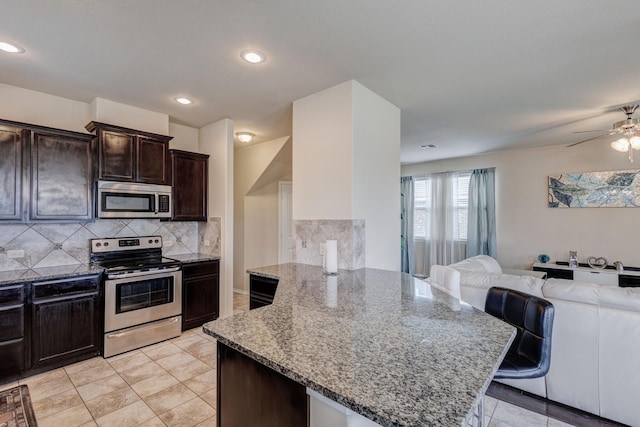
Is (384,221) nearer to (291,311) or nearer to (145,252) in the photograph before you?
(291,311)

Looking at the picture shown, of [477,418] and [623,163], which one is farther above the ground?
[623,163]

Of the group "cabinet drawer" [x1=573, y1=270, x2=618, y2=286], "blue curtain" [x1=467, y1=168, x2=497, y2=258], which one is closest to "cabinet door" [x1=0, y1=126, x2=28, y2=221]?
"blue curtain" [x1=467, y1=168, x2=497, y2=258]

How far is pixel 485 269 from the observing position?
3.67 meters

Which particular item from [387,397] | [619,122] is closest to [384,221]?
[387,397]

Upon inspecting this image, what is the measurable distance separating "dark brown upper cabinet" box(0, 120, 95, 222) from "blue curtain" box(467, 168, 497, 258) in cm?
626

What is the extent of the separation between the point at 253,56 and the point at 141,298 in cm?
279

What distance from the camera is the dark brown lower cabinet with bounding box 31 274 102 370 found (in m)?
2.68

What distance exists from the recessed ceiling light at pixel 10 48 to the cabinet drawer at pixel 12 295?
75.9 inches

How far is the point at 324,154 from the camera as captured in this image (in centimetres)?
291

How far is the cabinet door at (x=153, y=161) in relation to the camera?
136 inches

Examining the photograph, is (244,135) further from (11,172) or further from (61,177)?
(11,172)

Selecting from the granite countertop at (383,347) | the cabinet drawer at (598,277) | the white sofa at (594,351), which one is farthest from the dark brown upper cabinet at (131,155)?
the cabinet drawer at (598,277)

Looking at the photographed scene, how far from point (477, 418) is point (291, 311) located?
1.05 metres

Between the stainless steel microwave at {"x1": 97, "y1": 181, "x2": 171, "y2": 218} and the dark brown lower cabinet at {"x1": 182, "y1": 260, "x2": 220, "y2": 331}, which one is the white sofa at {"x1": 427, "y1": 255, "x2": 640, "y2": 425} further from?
the stainless steel microwave at {"x1": 97, "y1": 181, "x2": 171, "y2": 218}
